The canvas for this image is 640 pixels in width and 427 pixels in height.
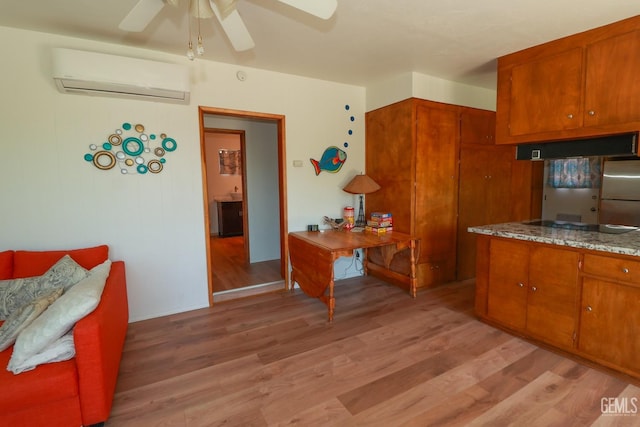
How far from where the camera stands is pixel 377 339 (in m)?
2.41

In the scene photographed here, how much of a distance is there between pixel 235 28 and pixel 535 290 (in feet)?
8.74

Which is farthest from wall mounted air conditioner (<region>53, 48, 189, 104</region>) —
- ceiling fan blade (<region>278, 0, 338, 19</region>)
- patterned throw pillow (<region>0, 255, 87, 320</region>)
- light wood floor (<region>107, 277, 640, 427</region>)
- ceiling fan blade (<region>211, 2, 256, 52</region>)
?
light wood floor (<region>107, 277, 640, 427</region>)

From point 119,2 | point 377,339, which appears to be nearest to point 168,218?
point 119,2

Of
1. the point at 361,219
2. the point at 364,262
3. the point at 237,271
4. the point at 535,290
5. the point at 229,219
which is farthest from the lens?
the point at 229,219

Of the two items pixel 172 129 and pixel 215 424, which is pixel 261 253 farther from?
pixel 215 424

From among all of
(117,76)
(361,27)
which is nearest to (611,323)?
(361,27)

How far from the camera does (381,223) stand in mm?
3441

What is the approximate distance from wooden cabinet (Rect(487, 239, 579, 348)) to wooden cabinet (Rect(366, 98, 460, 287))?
0.95 metres

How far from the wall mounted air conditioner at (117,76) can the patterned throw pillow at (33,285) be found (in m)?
1.33

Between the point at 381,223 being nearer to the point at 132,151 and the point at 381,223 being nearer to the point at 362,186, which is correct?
the point at 362,186

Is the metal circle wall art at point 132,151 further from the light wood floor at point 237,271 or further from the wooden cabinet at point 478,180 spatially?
the wooden cabinet at point 478,180

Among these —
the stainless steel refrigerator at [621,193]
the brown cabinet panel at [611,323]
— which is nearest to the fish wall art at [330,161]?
the brown cabinet panel at [611,323]

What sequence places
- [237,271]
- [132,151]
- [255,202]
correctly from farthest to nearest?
[255,202], [237,271], [132,151]

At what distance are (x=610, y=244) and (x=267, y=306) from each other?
2702 millimetres
